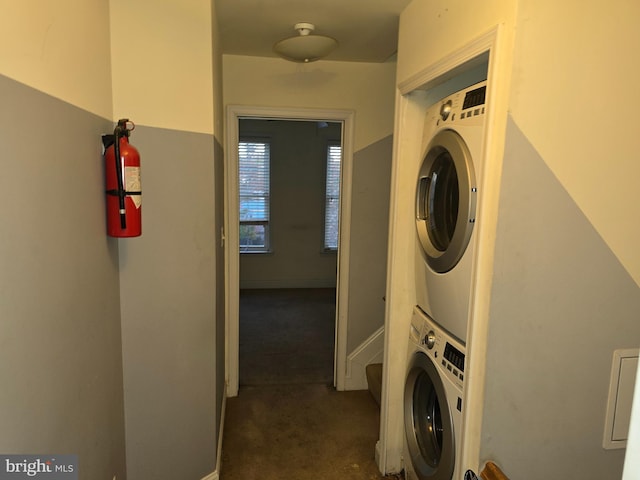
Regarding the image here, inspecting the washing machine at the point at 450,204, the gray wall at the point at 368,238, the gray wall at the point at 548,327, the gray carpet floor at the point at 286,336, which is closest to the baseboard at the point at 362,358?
the gray wall at the point at 368,238

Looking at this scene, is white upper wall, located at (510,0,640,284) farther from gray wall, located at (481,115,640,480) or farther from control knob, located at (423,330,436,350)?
control knob, located at (423,330,436,350)

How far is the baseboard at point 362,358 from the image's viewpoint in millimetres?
3363

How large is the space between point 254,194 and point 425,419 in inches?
180

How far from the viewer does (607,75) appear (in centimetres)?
130

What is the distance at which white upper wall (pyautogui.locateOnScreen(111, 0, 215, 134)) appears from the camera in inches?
71.2

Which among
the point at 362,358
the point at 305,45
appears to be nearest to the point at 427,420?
the point at 362,358

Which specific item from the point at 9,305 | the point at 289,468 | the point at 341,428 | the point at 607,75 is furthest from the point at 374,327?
the point at 9,305

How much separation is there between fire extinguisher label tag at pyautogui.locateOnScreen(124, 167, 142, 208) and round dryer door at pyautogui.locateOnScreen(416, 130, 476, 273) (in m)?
1.20

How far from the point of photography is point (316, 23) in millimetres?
2404

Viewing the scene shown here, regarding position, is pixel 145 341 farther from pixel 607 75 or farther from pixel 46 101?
pixel 607 75

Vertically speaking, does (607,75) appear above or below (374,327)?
above

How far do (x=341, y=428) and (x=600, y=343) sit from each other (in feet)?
6.14

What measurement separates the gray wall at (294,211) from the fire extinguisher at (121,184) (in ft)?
14.8

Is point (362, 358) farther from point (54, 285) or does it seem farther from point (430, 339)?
point (54, 285)
